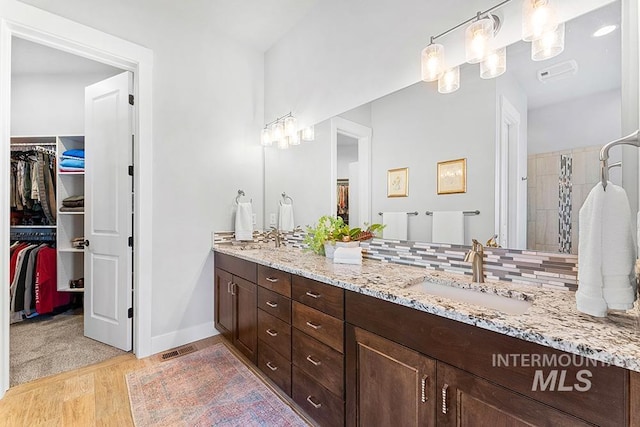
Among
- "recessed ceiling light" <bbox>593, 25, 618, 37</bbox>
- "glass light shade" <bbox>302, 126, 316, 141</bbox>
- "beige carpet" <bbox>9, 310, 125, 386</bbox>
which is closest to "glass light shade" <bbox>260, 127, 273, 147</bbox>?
"glass light shade" <bbox>302, 126, 316, 141</bbox>

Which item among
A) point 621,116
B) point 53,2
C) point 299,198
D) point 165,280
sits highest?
point 53,2

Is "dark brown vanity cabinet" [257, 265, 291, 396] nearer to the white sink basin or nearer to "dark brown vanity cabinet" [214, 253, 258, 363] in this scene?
"dark brown vanity cabinet" [214, 253, 258, 363]

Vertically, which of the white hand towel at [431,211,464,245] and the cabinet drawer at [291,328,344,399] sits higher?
the white hand towel at [431,211,464,245]

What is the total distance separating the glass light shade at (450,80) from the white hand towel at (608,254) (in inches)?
38.0

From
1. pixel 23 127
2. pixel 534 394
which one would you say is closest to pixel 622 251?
pixel 534 394

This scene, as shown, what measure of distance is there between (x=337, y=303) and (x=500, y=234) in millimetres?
887

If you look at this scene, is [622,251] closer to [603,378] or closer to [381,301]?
[603,378]

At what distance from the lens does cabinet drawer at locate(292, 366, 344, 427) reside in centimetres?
140

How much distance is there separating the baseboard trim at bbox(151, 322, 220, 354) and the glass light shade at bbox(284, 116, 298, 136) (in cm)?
198

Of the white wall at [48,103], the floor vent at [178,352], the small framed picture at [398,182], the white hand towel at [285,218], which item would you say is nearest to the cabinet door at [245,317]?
the floor vent at [178,352]

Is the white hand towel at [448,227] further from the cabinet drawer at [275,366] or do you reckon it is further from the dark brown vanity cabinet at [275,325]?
the cabinet drawer at [275,366]

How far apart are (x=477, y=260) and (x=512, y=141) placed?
62 cm

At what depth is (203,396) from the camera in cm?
187

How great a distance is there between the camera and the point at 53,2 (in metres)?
1.97
